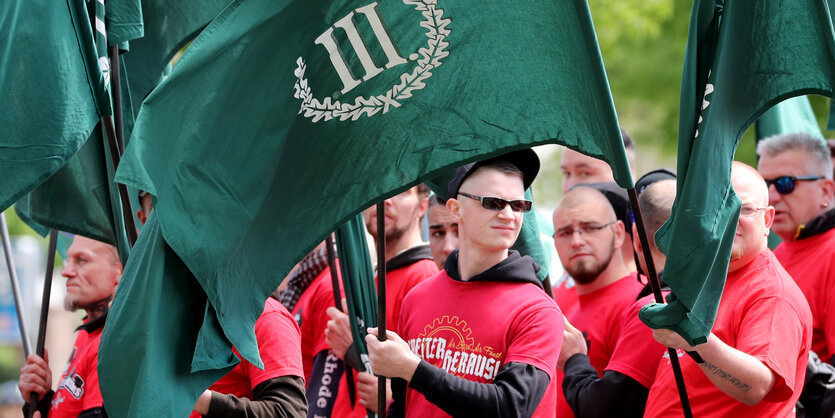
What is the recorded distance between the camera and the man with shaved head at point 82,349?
4410 mm

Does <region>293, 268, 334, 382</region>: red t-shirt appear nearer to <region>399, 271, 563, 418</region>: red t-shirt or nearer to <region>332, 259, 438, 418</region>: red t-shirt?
<region>332, 259, 438, 418</region>: red t-shirt

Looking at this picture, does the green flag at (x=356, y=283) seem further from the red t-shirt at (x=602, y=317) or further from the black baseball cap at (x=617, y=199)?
the black baseball cap at (x=617, y=199)

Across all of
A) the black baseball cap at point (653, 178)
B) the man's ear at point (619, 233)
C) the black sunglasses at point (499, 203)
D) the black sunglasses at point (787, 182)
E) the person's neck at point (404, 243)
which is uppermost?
the black sunglasses at point (787, 182)

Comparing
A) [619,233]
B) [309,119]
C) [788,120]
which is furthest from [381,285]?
[788,120]

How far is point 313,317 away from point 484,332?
2.09 meters

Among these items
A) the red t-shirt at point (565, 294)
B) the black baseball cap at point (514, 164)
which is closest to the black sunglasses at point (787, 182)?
the red t-shirt at point (565, 294)

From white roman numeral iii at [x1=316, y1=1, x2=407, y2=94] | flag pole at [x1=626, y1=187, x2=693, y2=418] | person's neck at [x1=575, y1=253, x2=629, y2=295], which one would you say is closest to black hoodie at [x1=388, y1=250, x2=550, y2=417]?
flag pole at [x1=626, y1=187, x2=693, y2=418]

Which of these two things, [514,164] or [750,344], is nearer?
[750,344]

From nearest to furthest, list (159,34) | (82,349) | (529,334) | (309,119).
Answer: (309,119) < (529,334) < (159,34) < (82,349)

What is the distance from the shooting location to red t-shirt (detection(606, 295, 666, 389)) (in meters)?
3.98

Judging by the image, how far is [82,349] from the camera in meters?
4.73

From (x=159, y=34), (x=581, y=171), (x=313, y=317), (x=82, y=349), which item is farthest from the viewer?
(x=581, y=171)

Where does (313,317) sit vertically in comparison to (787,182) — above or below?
below

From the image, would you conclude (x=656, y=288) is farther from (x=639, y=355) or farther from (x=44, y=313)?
(x=44, y=313)
